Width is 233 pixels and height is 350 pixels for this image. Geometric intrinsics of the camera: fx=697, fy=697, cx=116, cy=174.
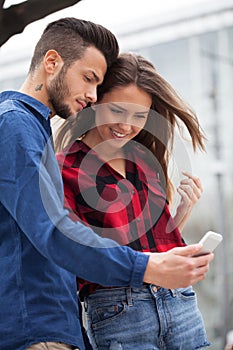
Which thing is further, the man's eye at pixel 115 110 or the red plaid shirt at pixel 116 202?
the man's eye at pixel 115 110

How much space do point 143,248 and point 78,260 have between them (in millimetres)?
441

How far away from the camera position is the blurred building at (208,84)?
211 inches

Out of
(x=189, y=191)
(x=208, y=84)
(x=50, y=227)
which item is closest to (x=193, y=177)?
(x=189, y=191)

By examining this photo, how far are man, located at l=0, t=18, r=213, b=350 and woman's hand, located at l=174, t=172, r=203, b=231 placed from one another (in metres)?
0.44

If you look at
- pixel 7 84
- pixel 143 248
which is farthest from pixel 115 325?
pixel 7 84

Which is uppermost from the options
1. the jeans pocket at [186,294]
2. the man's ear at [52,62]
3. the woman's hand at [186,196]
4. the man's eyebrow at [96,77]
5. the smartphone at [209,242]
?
the man's ear at [52,62]

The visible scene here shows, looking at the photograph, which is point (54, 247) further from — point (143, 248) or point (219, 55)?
point (219, 55)

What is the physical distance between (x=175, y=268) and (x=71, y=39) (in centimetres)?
60

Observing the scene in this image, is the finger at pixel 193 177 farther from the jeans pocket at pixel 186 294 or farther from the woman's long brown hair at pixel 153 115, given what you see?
the jeans pocket at pixel 186 294

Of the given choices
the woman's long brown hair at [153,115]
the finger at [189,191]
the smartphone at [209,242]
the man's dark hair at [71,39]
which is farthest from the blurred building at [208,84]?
the smartphone at [209,242]

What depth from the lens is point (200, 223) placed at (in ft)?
19.8

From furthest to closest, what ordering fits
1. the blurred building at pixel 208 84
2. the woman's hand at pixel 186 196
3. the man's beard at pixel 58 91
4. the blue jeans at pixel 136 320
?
the blurred building at pixel 208 84
the woman's hand at pixel 186 196
the blue jeans at pixel 136 320
the man's beard at pixel 58 91

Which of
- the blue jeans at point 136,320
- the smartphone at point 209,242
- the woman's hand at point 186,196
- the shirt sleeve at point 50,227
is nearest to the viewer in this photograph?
the shirt sleeve at point 50,227

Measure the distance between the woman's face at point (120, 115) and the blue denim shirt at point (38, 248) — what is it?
1.11ft
